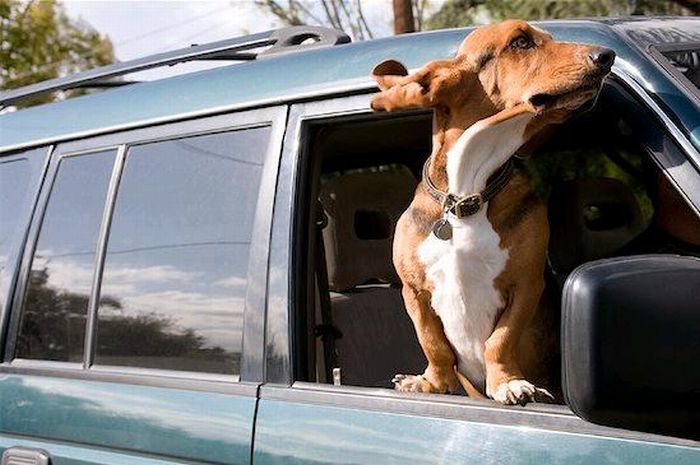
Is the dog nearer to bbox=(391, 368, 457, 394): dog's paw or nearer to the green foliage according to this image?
bbox=(391, 368, 457, 394): dog's paw

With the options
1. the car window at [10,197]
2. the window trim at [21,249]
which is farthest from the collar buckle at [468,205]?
the car window at [10,197]

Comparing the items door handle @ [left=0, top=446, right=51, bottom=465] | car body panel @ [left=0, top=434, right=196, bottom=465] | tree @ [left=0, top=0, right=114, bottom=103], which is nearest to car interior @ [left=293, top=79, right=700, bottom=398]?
car body panel @ [left=0, top=434, right=196, bottom=465]

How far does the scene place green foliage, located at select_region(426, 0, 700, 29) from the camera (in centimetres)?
1230

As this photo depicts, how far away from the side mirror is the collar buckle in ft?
2.16

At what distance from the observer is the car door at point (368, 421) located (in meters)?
2.29

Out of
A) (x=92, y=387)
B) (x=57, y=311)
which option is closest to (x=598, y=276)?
(x=92, y=387)

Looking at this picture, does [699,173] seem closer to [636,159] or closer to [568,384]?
[568,384]

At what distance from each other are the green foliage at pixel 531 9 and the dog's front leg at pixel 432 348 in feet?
30.5

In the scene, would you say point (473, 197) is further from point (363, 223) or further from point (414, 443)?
point (363, 223)

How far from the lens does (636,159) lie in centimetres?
390

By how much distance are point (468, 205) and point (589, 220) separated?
924 millimetres

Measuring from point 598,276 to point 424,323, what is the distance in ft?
2.75

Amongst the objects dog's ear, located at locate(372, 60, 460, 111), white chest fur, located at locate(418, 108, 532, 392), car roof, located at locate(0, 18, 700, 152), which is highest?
car roof, located at locate(0, 18, 700, 152)

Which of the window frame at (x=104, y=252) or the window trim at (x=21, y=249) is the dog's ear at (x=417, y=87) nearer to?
the window frame at (x=104, y=252)
